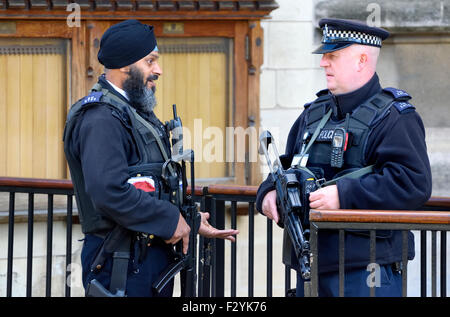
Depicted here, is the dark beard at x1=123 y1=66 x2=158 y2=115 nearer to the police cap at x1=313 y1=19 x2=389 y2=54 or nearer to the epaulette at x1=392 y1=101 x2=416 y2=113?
the police cap at x1=313 y1=19 x2=389 y2=54

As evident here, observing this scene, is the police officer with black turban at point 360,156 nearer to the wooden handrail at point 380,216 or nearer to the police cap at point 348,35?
the police cap at point 348,35

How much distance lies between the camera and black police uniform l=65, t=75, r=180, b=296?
385 cm

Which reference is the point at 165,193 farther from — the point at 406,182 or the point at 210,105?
the point at 210,105

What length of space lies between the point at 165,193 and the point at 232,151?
3.48 m

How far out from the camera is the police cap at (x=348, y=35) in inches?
161

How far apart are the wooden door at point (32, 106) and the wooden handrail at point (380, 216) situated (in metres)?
3.99

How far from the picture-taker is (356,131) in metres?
4.01

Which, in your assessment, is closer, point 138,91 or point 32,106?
point 138,91

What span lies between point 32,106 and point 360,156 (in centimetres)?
390

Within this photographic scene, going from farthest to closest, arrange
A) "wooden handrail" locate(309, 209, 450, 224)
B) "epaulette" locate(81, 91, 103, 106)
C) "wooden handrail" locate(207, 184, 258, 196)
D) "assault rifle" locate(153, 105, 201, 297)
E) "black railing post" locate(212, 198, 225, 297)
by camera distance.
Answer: "black railing post" locate(212, 198, 225, 297) < "wooden handrail" locate(207, 184, 258, 196) < "assault rifle" locate(153, 105, 201, 297) < "epaulette" locate(81, 91, 103, 106) < "wooden handrail" locate(309, 209, 450, 224)

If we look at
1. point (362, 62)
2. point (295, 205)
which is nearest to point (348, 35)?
point (362, 62)

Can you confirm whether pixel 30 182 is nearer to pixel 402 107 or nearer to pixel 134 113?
pixel 134 113

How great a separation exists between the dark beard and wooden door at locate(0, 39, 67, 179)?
330cm

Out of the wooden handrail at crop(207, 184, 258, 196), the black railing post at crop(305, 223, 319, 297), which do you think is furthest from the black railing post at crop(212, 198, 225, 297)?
the black railing post at crop(305, 223, 319, 297)
